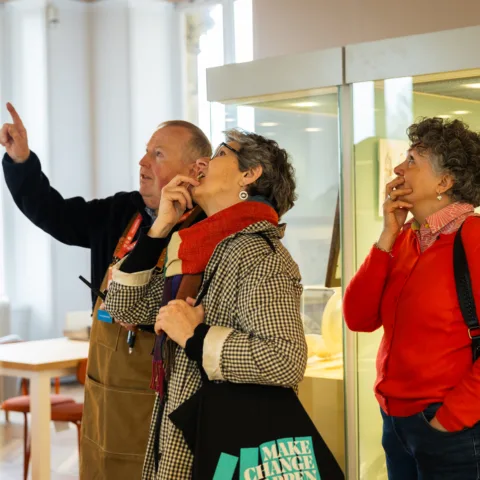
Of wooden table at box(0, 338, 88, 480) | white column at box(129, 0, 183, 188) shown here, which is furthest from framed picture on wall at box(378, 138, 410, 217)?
white column at box(129, 0, 183, 188)

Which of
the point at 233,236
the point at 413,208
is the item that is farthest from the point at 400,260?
the point at 233,236

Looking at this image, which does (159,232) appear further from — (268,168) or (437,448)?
(437,448)

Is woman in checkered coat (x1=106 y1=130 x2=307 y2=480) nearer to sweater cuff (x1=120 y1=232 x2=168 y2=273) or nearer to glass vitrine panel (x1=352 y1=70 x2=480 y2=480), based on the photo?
sweater cuff (x1=120 y1=232 x2=168 y2=273)

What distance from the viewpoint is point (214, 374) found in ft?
6.28

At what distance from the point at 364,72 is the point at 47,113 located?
5091 millimetres

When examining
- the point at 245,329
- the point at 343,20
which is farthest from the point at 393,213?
the point at 343,20

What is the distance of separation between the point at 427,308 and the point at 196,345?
659 mm

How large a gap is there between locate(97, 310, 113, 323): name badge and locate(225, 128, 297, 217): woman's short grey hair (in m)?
0.73

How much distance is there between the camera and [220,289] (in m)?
2.04

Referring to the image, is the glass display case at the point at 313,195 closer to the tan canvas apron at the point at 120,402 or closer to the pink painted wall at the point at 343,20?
the tan canvas apron at the point at 120,402

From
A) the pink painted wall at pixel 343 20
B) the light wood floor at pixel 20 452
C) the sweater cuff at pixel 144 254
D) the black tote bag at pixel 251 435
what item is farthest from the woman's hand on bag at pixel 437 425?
the light wood floor at pixel 20 452

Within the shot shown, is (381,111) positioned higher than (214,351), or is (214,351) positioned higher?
(381,111)

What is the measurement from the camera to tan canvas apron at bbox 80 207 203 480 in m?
2.62

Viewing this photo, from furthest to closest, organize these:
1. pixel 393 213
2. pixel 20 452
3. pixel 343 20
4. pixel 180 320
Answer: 1. pixel 20 452
2. pixel 343 20
3. pixel 393 213
4. pixel 180 320
